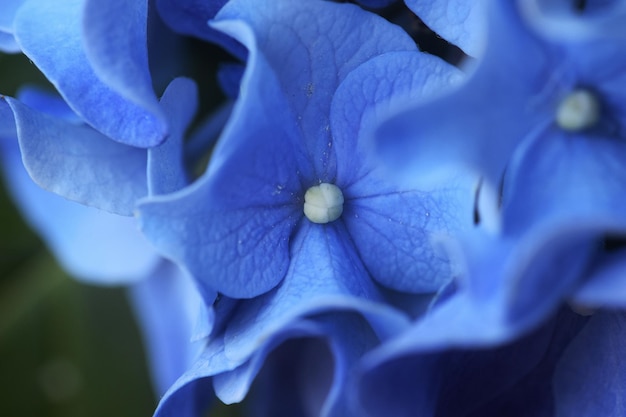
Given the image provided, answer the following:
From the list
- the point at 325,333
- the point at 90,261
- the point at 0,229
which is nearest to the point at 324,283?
the point at 325,333

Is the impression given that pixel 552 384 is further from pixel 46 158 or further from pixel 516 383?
pixel 46 158

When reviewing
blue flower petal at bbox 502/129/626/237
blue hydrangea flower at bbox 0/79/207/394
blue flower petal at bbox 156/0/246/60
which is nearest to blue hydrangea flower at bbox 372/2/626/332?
blue flower petal at bbox 502/129/626/237

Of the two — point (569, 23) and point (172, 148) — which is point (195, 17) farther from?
point (569, 23)

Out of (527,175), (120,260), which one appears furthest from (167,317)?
(527,175)

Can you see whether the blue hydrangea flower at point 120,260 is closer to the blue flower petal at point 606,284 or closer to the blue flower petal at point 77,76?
the blue flower petal at point 77,76

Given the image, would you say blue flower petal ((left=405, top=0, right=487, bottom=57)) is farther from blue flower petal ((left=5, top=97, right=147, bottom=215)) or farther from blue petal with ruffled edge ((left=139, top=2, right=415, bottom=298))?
blue flower petal ((left=5, top=97, right=147, bottom=215))

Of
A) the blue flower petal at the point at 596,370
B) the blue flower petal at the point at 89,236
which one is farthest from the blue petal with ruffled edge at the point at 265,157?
the blue flower petal at the point at 89,236
